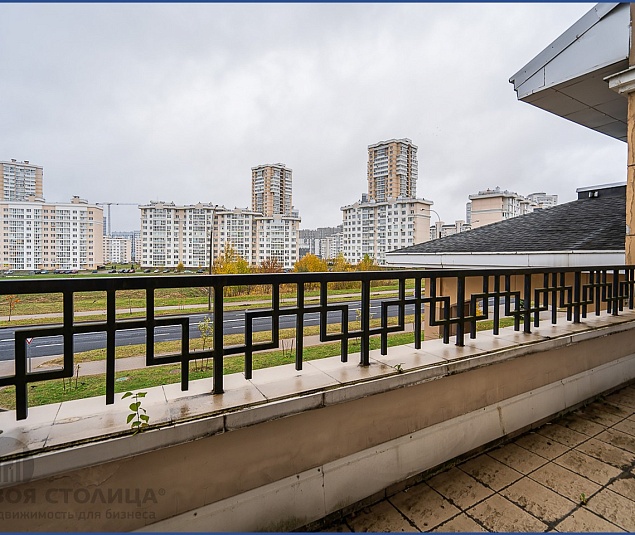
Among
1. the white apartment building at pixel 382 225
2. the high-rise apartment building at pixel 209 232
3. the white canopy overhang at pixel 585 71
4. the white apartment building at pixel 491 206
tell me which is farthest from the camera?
the white apartment building at pixel 382 225

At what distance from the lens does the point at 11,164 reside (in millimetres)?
12094

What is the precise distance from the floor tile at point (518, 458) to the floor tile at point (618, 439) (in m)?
0.63

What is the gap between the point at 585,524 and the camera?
1.50 meters

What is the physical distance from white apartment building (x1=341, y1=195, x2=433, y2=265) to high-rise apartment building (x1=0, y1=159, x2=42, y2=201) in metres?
25.9

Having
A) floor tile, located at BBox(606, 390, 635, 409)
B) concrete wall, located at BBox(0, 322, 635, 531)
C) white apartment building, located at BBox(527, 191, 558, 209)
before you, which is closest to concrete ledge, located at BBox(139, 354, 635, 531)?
concrete wall, located at BBox(0, 322, 635, 531)

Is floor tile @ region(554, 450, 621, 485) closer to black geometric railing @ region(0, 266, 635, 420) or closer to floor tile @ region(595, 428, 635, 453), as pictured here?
floor tile @ region(595, 428, 635, 453)

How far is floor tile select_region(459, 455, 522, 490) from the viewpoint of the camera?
70.9 inches

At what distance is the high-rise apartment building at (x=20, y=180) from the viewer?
442 inches

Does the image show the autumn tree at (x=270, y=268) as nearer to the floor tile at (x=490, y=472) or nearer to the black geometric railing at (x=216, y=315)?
the black geometric railing at (x=216, y=315)

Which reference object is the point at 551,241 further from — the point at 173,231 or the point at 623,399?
the point at 173,231

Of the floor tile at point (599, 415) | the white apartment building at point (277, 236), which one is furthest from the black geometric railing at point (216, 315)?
the white apartment building at point (277, 236)

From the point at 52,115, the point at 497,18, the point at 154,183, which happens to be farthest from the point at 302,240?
the point at 497,18

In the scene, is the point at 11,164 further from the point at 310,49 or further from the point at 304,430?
the point at 304,430

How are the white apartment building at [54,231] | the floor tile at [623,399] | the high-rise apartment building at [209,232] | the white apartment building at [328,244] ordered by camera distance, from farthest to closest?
the white apartment building at [328,244] → the high-rise apartment building at [209,232] → the white apartment building at [54,231] → the floor tile at [623,399]
